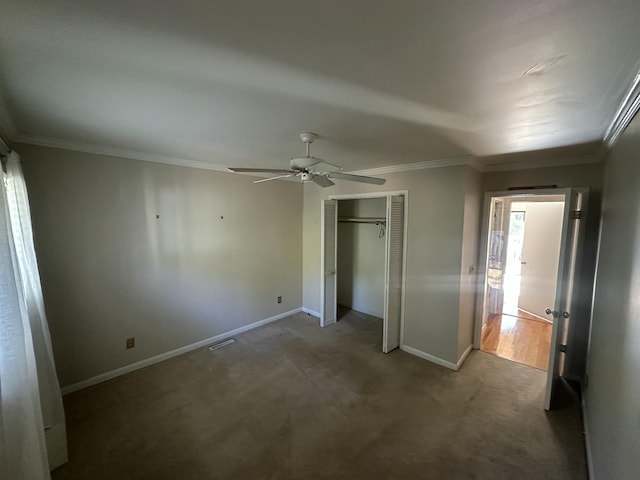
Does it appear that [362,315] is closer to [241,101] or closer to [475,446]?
[475,446]

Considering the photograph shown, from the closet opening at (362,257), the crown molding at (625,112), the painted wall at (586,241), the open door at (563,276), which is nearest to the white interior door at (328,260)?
the closet opening at (362,257)

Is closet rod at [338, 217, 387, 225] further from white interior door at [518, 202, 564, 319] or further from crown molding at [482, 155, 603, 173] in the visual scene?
white interior door at [518, 202, 564, 319]

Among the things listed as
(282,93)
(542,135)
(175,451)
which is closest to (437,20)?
(282,93)

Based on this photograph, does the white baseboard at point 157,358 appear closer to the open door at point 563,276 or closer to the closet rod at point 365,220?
the closet rod at point 365,220

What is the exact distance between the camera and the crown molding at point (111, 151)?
235 cm

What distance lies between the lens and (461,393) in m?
2.71

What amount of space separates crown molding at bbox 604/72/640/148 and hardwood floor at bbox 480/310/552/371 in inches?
106

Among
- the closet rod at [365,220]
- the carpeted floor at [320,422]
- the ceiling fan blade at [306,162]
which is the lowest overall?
the carpeted floor at [320,422]

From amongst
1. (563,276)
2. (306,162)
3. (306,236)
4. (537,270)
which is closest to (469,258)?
(563,276)

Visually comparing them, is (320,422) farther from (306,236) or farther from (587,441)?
(306,236)

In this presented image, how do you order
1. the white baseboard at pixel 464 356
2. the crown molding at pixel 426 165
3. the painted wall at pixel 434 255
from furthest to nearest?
1. the white baseboard at pixel 464 356
2. the painted wall at pixel 434 255
3. the crown molding at pixel 426 165

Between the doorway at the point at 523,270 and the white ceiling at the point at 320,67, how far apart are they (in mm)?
2871

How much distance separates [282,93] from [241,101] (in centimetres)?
30

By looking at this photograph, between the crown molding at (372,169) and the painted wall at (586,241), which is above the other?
the crown molding at (372,169)
